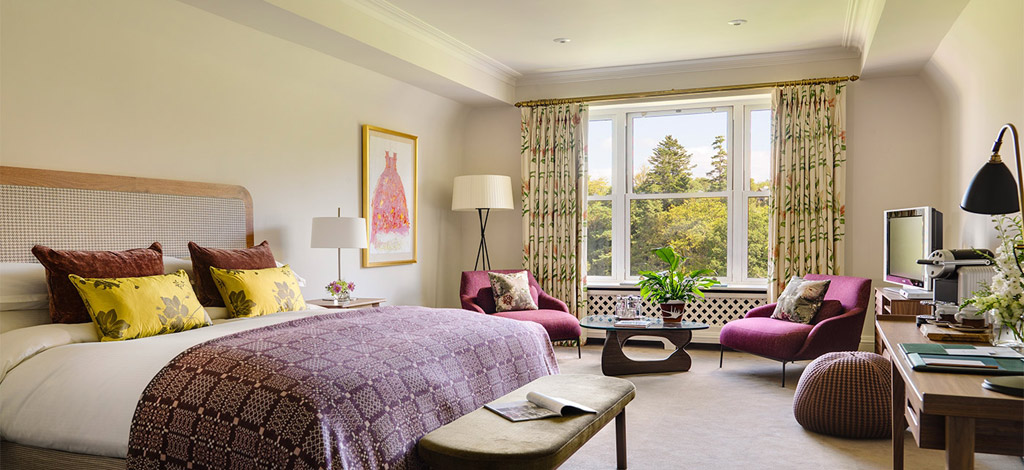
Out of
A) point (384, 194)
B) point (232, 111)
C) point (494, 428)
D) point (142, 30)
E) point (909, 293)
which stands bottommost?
point (494, 428)

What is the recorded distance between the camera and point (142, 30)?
378 centimetres

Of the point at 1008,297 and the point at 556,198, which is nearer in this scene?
the point at 1008,297

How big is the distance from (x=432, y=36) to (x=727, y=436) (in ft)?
11.6

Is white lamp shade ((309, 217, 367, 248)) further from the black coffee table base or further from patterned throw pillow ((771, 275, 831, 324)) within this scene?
patterned throw pillow ((771, 275, 831, 324))

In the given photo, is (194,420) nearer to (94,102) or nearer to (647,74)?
(94,102)

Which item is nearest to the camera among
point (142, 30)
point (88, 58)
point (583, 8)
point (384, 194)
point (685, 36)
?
point (88, 58)

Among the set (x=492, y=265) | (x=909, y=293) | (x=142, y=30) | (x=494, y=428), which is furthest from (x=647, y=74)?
(x=494, y=428)

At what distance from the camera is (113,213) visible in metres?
3.63

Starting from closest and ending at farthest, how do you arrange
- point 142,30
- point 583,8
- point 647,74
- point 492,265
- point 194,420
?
point 194,420, point 142,30, point 583,8, point 647,74, point 492,265

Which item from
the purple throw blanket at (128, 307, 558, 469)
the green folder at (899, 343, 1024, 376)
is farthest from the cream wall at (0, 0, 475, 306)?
the green folder at (899, 343, 1024, 376)

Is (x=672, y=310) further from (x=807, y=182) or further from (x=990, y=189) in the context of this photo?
(x=990, y=189)

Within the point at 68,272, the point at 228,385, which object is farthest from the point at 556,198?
the point at 228,385

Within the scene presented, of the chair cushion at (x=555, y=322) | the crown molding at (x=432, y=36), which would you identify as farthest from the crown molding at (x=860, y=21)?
the chair cushion at (x=555, y=322)

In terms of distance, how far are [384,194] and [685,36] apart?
267 centimetres
